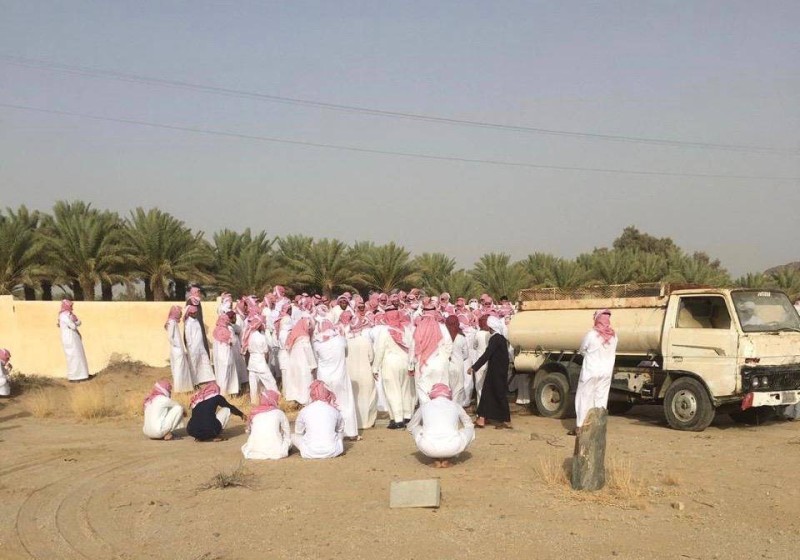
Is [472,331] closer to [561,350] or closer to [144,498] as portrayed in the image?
[561,350]

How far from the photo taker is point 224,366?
1659 cm

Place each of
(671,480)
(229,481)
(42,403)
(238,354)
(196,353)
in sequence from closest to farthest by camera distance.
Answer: (671,480) → (229,481) → (42,403) → (196,353) → (238,354)

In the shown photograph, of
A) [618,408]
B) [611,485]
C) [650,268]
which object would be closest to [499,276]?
[650,268]

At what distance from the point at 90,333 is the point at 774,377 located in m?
15.3

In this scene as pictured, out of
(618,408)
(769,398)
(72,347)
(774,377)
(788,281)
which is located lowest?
(618,408)

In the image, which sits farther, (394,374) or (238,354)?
(238,354)

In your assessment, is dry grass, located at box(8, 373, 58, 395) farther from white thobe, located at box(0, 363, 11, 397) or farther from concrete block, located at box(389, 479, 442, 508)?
concrete block, located at box(389, 479, 442, 508)

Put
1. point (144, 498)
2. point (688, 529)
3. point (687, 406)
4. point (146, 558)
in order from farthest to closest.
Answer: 1. point (687, 406)
2. point (144, 498)
3. point (688, 529)
4. point (146, 558)

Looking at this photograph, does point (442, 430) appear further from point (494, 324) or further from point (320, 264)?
point (320, 264)

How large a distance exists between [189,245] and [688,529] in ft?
75.1

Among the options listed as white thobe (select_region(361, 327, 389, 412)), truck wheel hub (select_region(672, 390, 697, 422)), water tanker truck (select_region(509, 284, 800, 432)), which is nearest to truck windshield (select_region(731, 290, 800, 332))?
water tanker truck (select_region(509, 284, 800, 432))

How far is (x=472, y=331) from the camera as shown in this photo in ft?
52.1

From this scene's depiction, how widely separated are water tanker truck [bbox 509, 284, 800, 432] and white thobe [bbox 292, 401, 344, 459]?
462cm

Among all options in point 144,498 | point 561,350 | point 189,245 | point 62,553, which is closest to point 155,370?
point 189,245
